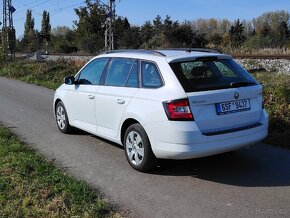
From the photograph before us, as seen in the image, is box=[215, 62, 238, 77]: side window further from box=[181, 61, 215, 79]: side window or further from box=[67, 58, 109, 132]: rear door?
box=[67, 58, 109, 132]: rear door

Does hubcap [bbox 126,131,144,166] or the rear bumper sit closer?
the rear bumper

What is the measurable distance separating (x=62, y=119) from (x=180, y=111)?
3622 mm

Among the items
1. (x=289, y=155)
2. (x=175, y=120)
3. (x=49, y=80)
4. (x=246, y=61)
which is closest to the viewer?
(x=175, y=120)

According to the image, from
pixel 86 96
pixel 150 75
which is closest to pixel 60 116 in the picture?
pixel 86 96

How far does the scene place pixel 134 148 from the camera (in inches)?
235

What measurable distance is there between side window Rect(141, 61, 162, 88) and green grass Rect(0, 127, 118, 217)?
4.96ft

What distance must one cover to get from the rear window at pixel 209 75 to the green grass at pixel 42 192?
5.73ft

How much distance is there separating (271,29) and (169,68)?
61208 mm

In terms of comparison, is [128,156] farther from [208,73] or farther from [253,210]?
[253,210]

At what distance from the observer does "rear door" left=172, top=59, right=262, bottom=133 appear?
536 centimetres

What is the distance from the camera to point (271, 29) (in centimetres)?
6331

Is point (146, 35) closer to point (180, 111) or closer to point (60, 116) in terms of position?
point (60, 116)

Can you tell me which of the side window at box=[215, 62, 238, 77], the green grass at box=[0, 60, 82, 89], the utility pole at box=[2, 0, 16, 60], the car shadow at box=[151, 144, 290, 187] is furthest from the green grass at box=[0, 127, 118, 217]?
the utility pole at box=[2, 0, 16, 60]

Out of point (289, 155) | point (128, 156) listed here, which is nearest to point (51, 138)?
point (128, 156)
